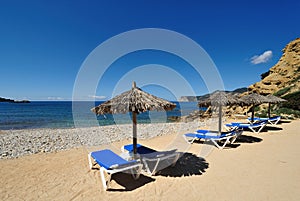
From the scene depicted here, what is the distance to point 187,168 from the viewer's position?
4.19m

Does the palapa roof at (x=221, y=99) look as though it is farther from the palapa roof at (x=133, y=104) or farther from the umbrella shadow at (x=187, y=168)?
the palapa roof at (x=133, y=104)

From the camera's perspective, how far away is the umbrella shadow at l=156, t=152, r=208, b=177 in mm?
3855

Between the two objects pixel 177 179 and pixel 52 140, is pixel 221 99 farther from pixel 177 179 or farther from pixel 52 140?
pixel 52 140

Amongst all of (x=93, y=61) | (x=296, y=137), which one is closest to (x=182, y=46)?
(x=93, y=61)

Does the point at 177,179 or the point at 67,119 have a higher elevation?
the point at 67,119

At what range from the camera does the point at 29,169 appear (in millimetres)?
4230

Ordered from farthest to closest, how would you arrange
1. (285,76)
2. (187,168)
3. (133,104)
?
1. (285,76)
2. (187,168)
3. (133,104)

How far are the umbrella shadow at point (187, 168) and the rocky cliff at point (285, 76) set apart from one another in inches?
720

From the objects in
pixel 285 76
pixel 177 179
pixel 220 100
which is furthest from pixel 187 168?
pixel 285 76

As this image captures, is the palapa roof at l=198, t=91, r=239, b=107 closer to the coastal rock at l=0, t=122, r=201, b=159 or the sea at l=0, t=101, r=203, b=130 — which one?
the sea at l=0, t=101, r=203, b=130

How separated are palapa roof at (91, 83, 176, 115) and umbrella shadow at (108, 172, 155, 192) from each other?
4.96 ft

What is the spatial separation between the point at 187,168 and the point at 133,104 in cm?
221

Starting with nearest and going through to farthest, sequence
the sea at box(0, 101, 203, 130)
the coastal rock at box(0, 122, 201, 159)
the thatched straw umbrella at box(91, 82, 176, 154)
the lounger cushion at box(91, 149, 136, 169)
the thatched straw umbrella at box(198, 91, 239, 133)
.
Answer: the lounger cushion at box(91, 149, 136, 169) < the thatched straw umbrella at box(91, 82, 176, 154) < the coastal rock at box(0, 122, 201, 159) < the thatched straw umbrella at box(198, 91, 239, 133) < the sea at box(0, 101, 203, 130)

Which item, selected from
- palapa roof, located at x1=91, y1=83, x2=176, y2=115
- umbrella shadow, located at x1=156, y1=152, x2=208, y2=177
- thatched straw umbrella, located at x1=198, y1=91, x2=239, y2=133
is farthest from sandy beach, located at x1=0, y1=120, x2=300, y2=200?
thatched straw umbrella, located at x1=198, y1=91, x2=239, y2=133
